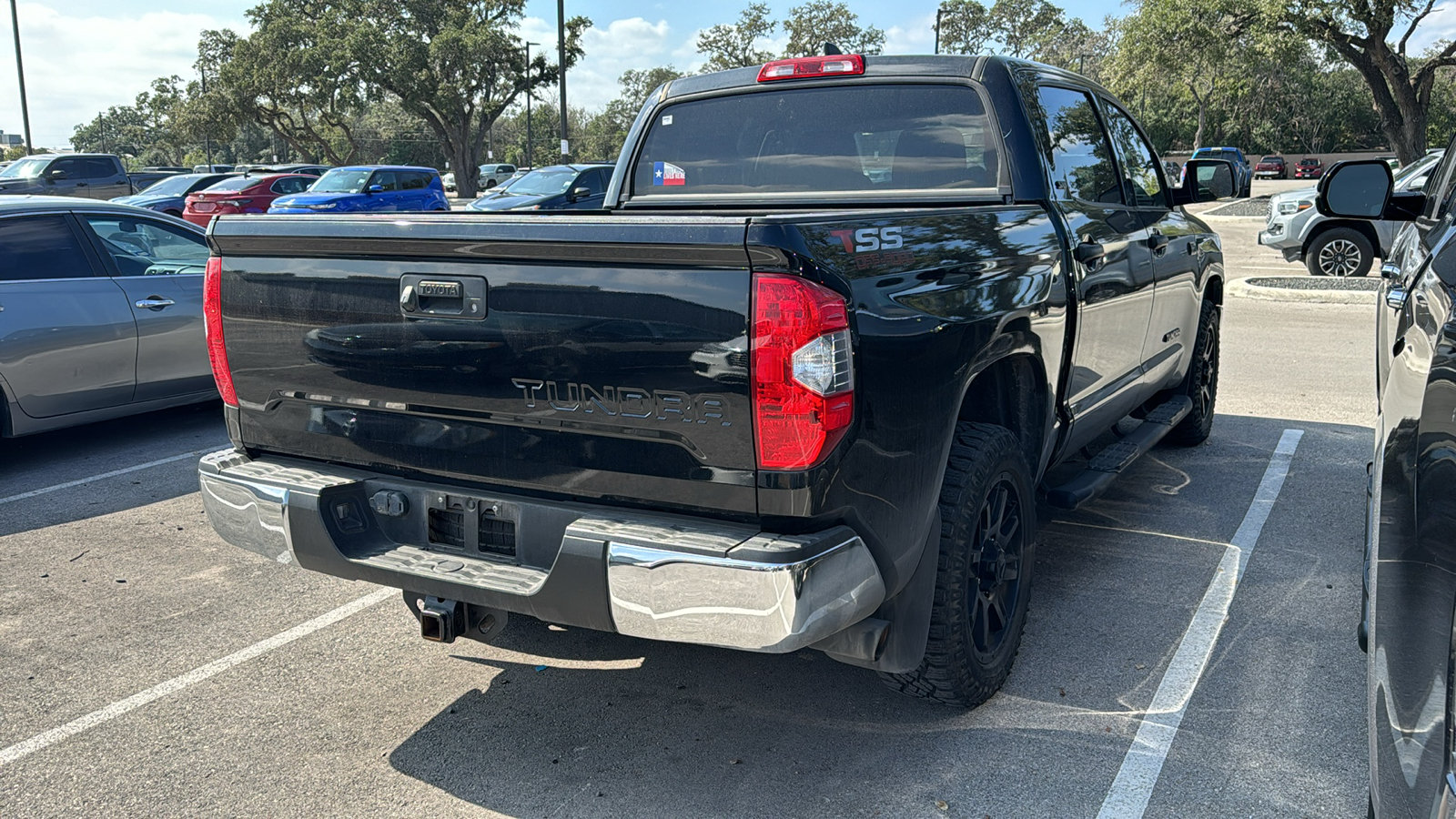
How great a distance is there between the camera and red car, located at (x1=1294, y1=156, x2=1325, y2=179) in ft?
191

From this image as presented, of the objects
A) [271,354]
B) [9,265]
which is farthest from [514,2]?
[271,354]

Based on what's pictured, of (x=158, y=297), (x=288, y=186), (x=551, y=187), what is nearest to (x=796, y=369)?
(x=158, y=297)

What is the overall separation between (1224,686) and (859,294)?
196cm

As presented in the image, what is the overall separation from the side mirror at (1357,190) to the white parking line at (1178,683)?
1.48m

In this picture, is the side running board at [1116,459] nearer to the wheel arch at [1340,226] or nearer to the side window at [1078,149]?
the side window at [1078,149]

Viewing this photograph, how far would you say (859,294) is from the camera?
8.71 feet

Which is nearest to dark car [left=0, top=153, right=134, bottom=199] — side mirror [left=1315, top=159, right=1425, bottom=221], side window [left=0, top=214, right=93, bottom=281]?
side window [left=0, top=214, right=93, bottom=281]

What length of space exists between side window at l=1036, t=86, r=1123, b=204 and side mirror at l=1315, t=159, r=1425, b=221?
862mm

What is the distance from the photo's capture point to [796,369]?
2525 millimetres

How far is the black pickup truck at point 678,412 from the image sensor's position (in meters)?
2.56

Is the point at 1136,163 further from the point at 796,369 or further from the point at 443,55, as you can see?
the point at 443,55

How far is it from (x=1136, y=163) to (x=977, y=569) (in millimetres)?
2826

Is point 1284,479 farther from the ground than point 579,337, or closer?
closer

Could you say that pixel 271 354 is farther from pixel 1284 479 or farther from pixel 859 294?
pixel 1284 479
